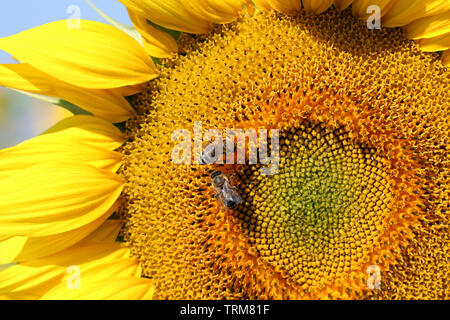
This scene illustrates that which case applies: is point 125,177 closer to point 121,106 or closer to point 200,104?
point 121,106

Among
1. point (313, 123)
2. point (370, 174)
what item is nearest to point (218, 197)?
point (313, 123)

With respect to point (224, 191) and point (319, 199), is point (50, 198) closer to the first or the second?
point (224, 191)

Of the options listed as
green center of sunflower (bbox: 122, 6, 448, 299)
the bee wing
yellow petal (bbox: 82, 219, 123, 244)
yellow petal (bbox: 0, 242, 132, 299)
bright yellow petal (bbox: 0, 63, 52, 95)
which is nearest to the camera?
the bee wing

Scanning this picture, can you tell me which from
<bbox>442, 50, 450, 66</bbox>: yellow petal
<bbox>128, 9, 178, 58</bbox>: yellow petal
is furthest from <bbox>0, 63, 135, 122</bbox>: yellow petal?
<bbox>442, 50, 450, 66</bbox>: yellow petal

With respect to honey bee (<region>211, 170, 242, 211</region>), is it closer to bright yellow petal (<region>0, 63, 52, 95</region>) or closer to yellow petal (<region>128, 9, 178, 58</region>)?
yellow petal (<region>128, 9, 178, 58</region>)

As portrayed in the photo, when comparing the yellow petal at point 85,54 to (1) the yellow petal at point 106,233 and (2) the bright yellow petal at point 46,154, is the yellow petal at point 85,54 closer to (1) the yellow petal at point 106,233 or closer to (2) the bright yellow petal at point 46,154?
(2) the bright yellow petal at point 46,154

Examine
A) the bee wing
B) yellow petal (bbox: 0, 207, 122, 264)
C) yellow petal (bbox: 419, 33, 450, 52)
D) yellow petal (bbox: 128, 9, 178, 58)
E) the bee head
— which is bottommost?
yellow petal (bbox: 0, 207, 122, 264)

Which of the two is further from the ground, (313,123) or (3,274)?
(313,123)
